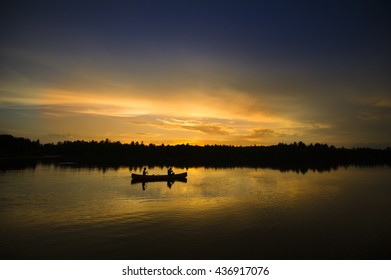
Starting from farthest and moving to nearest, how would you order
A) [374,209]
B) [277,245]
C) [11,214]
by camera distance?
[374,209], [11,214], [277,245]

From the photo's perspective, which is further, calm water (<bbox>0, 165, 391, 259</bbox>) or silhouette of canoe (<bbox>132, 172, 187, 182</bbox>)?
silhouette of canoe (<bbox>132, 172, 187, 182</bbox>)

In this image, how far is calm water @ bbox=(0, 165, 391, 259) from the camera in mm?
16641

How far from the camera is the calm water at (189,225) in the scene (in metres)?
16.6

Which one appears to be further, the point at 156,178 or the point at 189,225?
the point at 156,178

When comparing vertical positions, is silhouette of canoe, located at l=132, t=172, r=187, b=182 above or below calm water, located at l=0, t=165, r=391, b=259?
above

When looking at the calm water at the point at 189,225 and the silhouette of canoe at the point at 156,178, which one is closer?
the calm water at the point at 189,225

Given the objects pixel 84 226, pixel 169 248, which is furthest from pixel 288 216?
pixel 84 226

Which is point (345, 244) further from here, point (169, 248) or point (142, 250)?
point (142, 250)

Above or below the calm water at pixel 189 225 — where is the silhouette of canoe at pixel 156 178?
above

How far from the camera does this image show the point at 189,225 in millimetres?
22156

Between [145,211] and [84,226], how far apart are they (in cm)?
634

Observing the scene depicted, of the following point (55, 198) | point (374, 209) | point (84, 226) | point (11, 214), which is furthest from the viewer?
point (55, 198)
